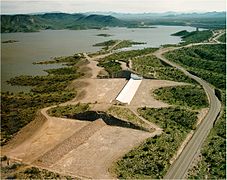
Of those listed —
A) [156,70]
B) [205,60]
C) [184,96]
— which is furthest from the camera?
[205,60]

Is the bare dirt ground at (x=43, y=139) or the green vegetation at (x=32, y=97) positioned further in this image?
the green vegetation at (x=32, y=97)

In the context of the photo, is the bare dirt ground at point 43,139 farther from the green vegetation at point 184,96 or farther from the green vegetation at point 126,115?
the green vegetation at point 184,96

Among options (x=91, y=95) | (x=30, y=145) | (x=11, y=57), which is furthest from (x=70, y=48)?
(x=30, y=145)

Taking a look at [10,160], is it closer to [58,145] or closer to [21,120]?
[58,145]

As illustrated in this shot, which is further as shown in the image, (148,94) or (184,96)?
(184,96)

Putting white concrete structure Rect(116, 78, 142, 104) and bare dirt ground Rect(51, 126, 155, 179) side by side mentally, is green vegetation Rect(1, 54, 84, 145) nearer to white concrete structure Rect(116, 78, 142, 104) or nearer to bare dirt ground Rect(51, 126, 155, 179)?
white concrete structure Rect(116, 78, 142, 104)

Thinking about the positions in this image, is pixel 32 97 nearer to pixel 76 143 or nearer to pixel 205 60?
pixel 76 143

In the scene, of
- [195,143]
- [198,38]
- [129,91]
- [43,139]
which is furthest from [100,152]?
[198,38]

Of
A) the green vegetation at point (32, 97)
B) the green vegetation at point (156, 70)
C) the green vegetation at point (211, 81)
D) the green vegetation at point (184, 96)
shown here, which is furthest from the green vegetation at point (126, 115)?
the green vegetation at point (156, 70)
